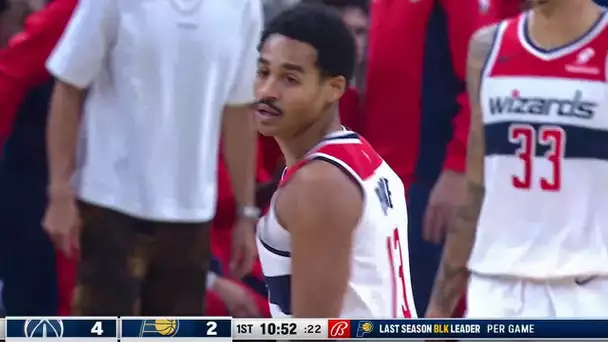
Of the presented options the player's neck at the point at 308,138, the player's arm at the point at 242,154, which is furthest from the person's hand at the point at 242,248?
the player's neck at the point at 308,138

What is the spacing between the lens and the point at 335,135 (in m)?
1.77

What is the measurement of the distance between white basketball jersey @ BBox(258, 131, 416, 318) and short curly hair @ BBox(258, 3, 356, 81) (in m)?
0.15

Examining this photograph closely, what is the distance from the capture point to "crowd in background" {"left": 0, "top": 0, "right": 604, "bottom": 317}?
2092 millimetres

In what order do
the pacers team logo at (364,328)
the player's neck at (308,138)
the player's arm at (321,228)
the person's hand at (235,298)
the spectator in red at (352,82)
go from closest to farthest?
the player's arm at (321,228) < the player's neck at (308,138) < the pacers team logo at (364,328) < the spectator in red at (352,82) < the person's hand at (235,298)

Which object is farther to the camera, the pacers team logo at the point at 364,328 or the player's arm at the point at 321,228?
the pacers team logo at the point at 364,328

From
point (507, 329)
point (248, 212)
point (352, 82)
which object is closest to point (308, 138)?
point (352, 82)

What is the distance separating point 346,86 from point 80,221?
21.1 inches

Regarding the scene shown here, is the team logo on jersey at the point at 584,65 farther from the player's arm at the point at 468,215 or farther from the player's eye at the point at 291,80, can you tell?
the player's eye at the point at 291,80

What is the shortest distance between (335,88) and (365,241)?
0.27 metres

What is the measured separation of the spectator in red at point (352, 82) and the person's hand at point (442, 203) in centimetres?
19

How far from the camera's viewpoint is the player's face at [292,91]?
184cm

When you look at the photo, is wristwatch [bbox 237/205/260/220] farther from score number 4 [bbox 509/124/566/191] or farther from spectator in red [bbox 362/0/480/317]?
score number 4 [bbox 509/124/566/191]

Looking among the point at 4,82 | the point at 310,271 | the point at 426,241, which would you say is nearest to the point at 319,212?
the point at 310,271

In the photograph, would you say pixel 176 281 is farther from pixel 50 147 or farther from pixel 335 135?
Result: pixel 335 135
